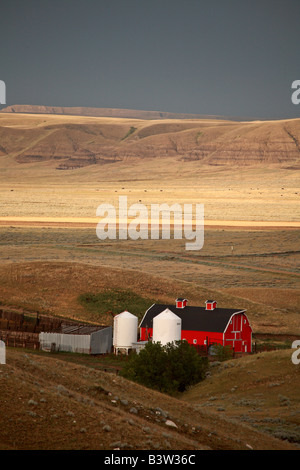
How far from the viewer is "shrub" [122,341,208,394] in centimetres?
3756

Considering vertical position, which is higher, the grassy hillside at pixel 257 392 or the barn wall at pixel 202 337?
the barn wall at pixel 202 337

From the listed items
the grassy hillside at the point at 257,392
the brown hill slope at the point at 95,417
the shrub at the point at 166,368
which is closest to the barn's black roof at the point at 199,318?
the grassy hillside at the point at 257,392

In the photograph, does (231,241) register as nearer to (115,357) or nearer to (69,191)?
(115,357)

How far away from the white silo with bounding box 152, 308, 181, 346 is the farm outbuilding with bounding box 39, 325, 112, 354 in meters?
3.83

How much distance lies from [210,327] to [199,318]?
4.62ft

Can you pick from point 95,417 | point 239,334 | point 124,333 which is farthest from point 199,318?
point 95,417

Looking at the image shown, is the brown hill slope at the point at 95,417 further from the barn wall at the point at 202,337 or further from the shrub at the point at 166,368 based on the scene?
the barn wall at the point at 202,337

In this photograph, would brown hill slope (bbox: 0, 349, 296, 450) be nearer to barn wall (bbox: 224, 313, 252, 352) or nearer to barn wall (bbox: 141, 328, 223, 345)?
barn wall (bbox: 141, 328, 223, 345)

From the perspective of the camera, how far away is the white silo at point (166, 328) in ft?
151

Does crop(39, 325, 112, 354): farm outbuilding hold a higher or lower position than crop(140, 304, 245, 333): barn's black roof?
lower

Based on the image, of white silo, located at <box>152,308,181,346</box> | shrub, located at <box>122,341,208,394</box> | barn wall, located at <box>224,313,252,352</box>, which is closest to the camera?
shrub, located at <box>122,341,208,394</box>

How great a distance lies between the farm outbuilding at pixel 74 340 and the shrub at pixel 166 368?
7095mm

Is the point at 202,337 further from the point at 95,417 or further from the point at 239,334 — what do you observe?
the point at 95,417

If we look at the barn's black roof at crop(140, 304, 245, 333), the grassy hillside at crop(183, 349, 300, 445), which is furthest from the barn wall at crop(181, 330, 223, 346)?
the grassy hillside at crop(183, 349, 300, 445)
